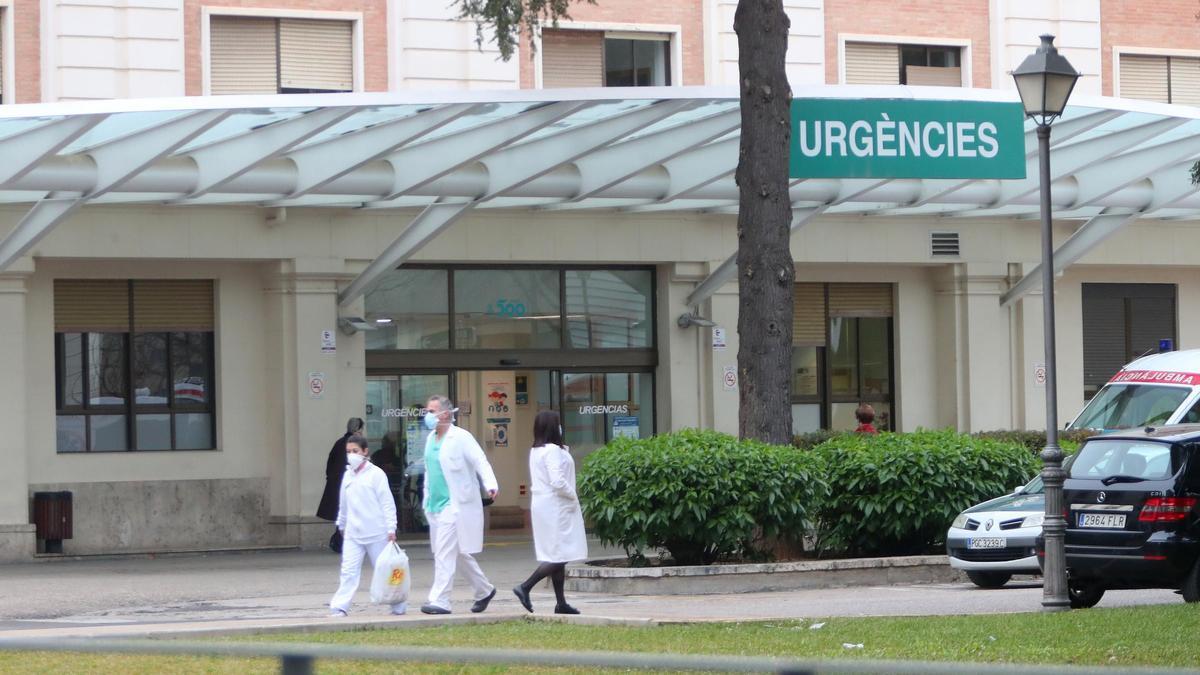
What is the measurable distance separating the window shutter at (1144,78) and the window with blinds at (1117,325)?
292 centimetres

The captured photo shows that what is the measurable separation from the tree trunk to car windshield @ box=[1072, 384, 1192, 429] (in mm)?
4921

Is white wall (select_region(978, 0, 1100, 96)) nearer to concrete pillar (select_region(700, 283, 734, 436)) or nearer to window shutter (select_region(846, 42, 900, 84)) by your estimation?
window shutter (select_region(846, 42, 900, 84))

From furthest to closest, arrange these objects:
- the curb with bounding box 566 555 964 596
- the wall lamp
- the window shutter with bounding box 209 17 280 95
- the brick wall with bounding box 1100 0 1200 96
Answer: the brick wall with bounding box 1100 0 1200 96 < the window shutter with bounding box 209 17 280 95 < the wall lamp < the curb with bounding box 566 555 964 596

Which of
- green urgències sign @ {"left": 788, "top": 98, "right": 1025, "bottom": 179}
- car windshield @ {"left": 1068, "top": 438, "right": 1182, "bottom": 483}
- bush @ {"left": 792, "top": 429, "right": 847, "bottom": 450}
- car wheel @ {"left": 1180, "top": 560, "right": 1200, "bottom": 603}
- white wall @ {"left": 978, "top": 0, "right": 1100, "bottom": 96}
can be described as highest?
white wall @ {"left": 978, "top": 0, "right": 1100, "bottom": 96}

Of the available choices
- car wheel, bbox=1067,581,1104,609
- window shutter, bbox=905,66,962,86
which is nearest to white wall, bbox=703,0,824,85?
window shutter, bbox=905,66,962,86

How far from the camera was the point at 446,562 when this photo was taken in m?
13.1

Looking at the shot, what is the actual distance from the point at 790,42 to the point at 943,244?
3675 millimetres

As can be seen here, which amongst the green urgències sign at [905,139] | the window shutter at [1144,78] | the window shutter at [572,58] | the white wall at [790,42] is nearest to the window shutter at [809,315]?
the white wall at [790,42]

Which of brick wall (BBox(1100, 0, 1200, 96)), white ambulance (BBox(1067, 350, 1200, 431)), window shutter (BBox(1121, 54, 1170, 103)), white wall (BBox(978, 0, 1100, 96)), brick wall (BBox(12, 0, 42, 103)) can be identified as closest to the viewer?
white ambulance (BBox(1067, 350, 1200, 431))

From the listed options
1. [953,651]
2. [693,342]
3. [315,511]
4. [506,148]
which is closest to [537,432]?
[953,651]

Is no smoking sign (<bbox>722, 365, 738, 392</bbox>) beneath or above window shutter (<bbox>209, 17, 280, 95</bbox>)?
beneath

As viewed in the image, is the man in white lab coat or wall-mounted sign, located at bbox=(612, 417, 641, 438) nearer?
the man in white lab coat

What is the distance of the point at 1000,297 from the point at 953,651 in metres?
16.4

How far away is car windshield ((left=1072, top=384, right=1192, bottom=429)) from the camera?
767 inches
